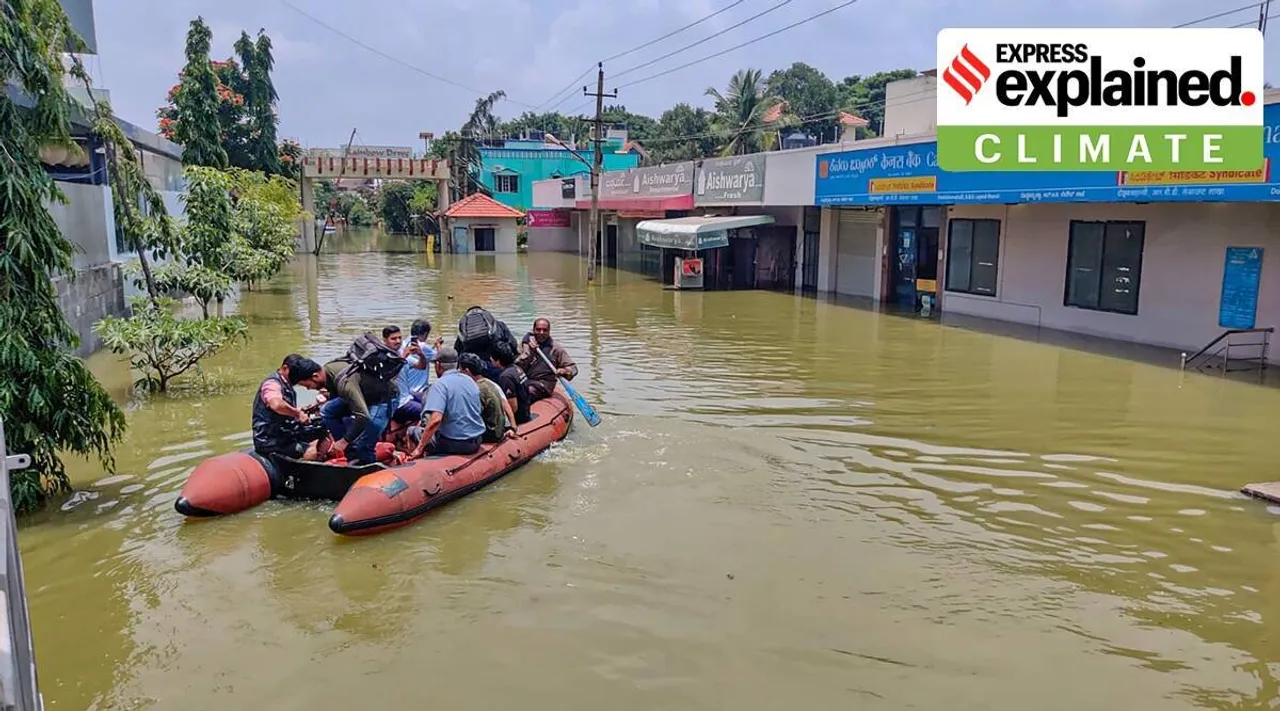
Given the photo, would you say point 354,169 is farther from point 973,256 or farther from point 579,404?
point 579,404

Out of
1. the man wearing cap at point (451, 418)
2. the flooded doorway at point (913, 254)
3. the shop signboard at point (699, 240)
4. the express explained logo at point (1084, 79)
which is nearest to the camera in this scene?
the man wearing cap at point (451, 418)

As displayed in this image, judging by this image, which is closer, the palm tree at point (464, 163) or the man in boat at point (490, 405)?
the man in boat at point (490, 405)

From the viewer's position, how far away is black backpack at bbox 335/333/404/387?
343 inches

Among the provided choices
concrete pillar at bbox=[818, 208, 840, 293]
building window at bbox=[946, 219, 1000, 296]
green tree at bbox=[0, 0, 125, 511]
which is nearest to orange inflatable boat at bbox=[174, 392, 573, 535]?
green tree at bbox=[0, 0, 125, 511]

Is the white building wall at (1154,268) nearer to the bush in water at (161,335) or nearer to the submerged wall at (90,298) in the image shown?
the bush in water at (161,335)

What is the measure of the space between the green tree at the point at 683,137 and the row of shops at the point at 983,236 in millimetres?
24719

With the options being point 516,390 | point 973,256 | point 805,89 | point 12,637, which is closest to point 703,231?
point 973,256

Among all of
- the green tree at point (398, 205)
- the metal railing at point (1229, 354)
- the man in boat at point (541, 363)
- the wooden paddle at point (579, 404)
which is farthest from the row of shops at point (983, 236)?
the green tree at point (398, 205)

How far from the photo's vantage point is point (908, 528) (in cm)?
766

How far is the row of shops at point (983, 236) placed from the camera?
14.8 m

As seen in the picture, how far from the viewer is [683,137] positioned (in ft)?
186

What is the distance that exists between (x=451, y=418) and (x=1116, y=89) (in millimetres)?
12515

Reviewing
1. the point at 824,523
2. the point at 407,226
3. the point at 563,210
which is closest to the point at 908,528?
the point at 824,523

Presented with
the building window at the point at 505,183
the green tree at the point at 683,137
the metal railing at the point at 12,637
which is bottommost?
the metal railing at the point at 12,637
